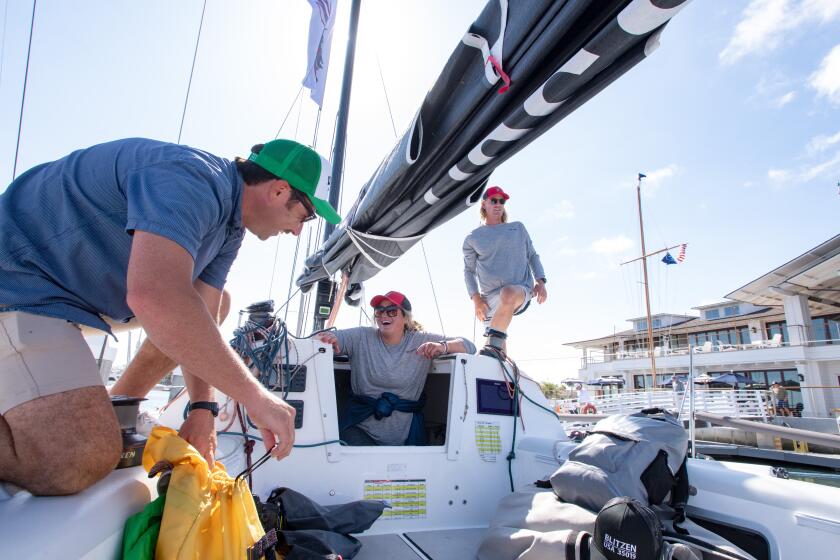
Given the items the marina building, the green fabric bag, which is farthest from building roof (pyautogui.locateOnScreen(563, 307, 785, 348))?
the green fabric bag

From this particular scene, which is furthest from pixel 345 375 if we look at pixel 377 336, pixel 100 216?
pixel 100 216

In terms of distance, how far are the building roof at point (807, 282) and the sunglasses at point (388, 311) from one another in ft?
61.0

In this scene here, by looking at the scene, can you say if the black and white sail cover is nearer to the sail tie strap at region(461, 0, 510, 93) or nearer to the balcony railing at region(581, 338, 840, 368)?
the sail tie strap at region(461, 0, 510, 93)

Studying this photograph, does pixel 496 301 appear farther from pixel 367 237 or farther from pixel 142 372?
pixel 142 372

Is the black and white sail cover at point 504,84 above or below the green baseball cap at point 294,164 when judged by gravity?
above

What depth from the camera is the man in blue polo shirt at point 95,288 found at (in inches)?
38.1

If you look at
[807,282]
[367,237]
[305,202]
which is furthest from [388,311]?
[807,282]

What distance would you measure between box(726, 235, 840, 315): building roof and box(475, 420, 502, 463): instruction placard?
18.4 m

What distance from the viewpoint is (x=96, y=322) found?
4.15 ft

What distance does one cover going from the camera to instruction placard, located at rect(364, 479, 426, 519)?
A: 2.42m

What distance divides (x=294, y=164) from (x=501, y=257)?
2.60m

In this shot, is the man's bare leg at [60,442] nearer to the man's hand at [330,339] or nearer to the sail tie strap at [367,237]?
the man's hand at [330,339]

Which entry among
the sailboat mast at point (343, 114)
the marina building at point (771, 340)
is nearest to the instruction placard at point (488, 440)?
the sailboat mast at point (343, 114)

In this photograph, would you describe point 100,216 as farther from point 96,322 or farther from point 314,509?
point 314,509
